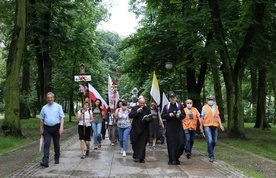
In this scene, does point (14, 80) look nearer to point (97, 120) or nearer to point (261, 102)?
point (97, 120)

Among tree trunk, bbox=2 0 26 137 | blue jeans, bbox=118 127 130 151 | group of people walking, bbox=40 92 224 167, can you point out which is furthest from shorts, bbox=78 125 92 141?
tree trunk, bbox=2 0 26 137

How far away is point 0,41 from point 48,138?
82.6 ft

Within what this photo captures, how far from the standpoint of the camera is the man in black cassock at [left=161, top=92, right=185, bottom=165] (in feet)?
34.2

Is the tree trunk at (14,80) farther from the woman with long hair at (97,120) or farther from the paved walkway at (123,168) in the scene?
the paved walkway at (123,168)

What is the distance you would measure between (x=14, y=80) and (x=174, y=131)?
961 centimetres

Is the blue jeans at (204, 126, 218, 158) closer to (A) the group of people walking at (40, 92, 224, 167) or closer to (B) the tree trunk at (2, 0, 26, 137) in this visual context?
(A) the group of people walking at (40, 92, 224, 167)

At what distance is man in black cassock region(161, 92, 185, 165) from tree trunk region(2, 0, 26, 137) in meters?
9.00

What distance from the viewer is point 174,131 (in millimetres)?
10664

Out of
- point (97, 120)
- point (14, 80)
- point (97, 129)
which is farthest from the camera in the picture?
point (14, 80)

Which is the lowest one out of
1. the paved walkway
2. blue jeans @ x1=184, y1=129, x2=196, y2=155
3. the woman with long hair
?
the paved walkway

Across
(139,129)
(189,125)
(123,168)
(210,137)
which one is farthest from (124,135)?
(210,137)

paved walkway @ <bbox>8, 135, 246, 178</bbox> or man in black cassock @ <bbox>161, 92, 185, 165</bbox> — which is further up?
man in black cassock @ <bbox>161, 92, 185, 165</bbox>

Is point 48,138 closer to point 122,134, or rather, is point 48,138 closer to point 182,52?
point 122,134

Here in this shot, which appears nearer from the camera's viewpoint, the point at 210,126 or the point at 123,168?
the point at 123,168
